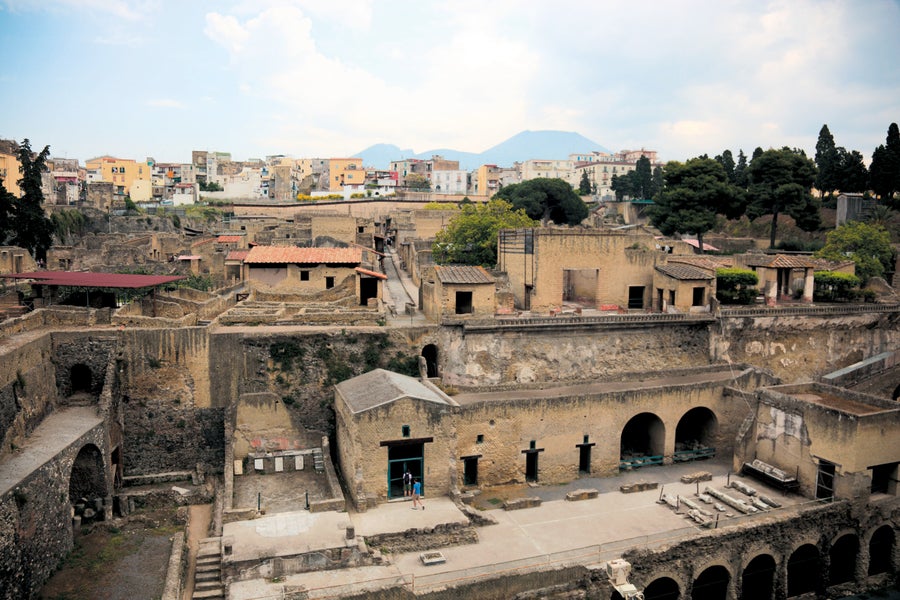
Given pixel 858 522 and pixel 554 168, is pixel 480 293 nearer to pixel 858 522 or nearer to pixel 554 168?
pixel 858 522

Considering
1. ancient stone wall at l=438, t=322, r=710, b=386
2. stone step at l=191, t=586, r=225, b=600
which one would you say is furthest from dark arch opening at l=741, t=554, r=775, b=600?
stone step at l=191, t=586, r=225, b=600

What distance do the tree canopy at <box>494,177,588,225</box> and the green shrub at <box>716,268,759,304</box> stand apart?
86.1 ft

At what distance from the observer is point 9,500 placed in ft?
→ 54.4

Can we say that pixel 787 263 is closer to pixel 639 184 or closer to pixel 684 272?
pixel 684 272

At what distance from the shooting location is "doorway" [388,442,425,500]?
71.2 ft

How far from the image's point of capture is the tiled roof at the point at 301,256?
3216 cm

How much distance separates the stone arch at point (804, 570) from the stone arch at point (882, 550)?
7.78ft

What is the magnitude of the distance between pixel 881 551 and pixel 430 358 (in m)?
17.9

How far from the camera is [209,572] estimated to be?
18.0 metres

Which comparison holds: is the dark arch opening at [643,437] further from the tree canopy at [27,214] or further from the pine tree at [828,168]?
the pine tree at [828,168]

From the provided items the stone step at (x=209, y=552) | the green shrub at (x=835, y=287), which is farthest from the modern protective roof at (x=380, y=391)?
the green shrub at (x=835, y=287)

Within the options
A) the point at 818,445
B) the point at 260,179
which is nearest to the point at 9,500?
the point at 818,445

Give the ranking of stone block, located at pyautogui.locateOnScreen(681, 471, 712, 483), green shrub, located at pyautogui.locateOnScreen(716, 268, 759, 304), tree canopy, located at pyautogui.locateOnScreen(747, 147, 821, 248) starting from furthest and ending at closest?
1. tree canopy, located at pyautogui.locateOnScreen(747, 147, 821, 248)
2. green shrub, located at pyautogui.locateOnScreen(716, 268, 759, 304)
3. stone block, located at pyautogui.locateOnScreen(681, 471, 712, 483)

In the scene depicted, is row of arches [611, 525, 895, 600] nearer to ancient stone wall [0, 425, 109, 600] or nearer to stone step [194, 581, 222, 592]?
stone step [194, 581, 222, 592]
